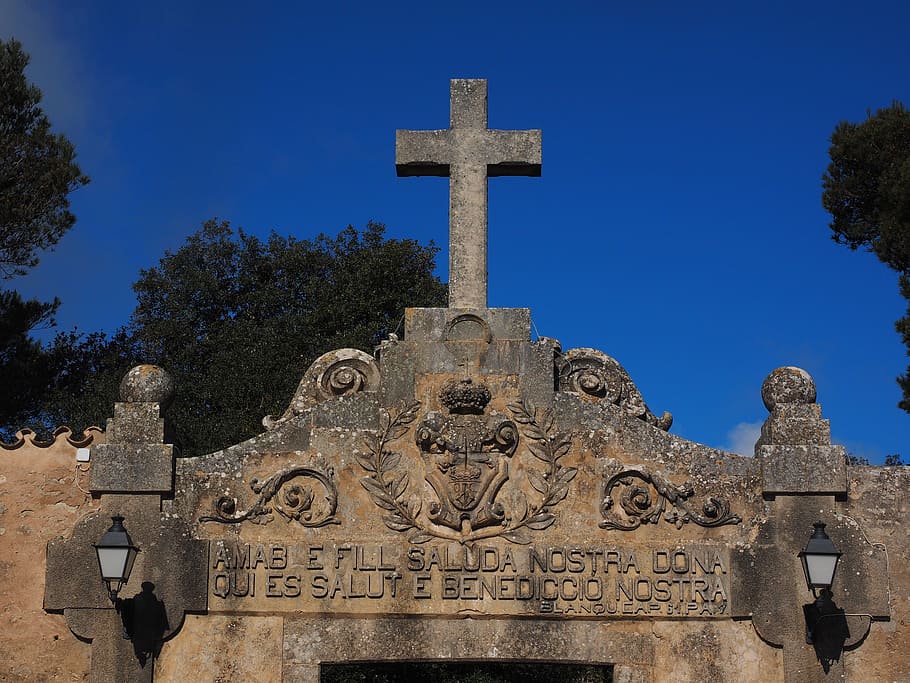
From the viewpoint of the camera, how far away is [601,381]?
30.0 ft

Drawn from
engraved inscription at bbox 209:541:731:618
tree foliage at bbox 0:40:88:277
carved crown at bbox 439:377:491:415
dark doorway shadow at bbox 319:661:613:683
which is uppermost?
tree foliage at bbox 0:40:88:277

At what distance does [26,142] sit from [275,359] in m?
4.70

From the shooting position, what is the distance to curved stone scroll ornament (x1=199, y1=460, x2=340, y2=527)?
8.79m

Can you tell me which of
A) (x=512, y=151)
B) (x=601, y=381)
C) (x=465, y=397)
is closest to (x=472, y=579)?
(x=465, y=397)

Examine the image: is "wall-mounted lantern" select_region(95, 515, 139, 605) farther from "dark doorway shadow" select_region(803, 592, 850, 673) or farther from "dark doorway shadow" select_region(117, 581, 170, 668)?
"dark doorway shadow" select_region(803, 592, 850, 673)

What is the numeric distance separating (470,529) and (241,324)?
11.2 metres

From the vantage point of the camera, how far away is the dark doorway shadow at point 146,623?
335 inches

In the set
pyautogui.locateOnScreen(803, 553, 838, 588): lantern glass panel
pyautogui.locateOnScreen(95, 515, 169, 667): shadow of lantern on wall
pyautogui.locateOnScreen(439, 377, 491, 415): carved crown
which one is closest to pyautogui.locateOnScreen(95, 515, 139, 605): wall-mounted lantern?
pyautogui.locateOnScreen(95, 515, 169, 667): shadow of lantern on wall

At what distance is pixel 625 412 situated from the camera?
29.7 ft

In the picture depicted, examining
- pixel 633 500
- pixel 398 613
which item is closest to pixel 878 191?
pixel 633 500

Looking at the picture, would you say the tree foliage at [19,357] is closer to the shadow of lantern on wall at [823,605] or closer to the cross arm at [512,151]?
the cross arm at [512,151]

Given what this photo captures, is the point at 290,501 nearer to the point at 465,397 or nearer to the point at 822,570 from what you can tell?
the point at 465,397

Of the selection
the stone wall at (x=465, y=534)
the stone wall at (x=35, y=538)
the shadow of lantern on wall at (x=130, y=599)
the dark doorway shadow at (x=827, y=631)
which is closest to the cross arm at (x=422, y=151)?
the stone wall at (x=465, y=534)

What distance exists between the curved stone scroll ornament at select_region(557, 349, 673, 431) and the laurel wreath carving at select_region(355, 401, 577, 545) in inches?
15.0
